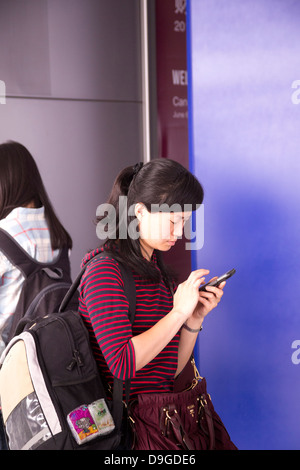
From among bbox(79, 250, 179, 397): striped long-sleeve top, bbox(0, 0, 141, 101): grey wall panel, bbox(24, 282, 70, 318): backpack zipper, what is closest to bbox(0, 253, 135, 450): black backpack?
Answer: bbox(79, 250, 179, 397): striped long-sleeve top

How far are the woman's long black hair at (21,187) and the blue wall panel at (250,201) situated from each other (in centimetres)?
56

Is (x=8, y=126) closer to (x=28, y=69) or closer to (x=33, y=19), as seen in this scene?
(x=28, y=69)

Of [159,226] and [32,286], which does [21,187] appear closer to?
[32,286]

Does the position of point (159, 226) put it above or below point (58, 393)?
above

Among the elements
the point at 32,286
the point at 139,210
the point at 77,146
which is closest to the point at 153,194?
the point at 139,210

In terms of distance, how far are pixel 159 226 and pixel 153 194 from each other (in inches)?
3.7

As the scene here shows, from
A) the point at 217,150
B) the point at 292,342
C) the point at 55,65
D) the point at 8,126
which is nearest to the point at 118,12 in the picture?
the point at 55,65

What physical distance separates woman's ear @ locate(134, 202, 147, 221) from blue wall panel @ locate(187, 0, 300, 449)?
58 cm

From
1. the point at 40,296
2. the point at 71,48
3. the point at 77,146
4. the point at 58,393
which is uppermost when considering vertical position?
the point at 71,48

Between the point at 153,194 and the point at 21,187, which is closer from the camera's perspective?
the point at 153,194

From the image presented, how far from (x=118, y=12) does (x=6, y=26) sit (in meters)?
0.72

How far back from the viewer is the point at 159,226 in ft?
5.09

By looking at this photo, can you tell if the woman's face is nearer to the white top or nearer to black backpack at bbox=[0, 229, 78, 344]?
black backpack at bbox=[0, 229, 78, 344]

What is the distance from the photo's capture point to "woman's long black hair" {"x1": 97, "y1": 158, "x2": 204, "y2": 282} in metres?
1.52
